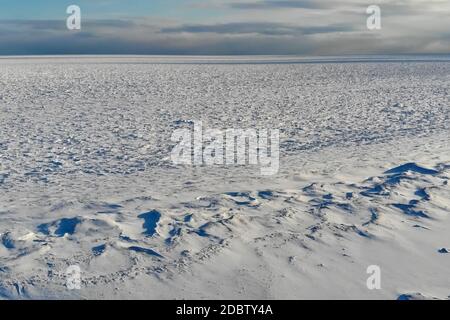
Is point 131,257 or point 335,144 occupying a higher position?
point 335,144

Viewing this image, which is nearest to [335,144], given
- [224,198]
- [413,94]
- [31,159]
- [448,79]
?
[224,198]

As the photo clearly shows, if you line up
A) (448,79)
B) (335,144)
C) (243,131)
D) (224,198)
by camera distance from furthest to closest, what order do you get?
(448,79), (243,131), (335,144), (224,198)

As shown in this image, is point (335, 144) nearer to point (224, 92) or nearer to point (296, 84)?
point (224, 92)

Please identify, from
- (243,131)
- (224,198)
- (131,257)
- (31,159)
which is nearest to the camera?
(131,257)
